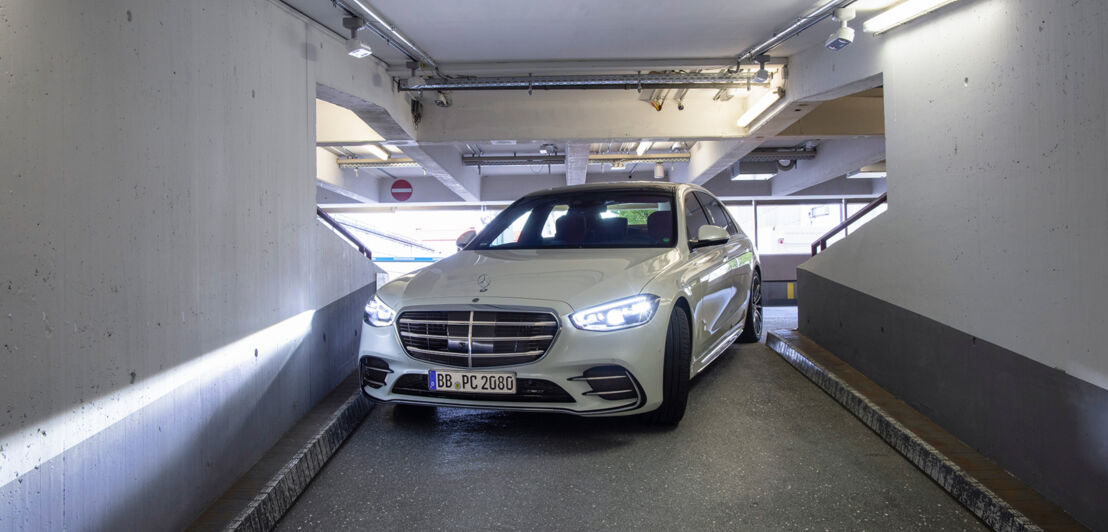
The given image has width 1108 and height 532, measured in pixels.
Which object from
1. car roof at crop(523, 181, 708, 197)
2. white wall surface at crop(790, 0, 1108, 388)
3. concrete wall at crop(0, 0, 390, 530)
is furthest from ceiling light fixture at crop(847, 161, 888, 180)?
concrete wall at crop(0, 0, 390, 530)

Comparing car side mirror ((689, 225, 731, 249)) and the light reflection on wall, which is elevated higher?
car side mirror ((689, 225, 731, 249))

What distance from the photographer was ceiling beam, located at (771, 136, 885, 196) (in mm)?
10375

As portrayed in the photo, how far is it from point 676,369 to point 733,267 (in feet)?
5.64

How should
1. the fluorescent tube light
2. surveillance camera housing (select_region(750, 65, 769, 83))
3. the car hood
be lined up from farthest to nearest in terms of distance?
the fluorescent tube light
surveillance camera housing (select_region(750, 65, 769, 83))
the car hood

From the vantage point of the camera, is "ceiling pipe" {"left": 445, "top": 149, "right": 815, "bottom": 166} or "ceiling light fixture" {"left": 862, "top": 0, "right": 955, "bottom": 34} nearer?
"ceiling light fixture" {"left": 862, "top": 0, "right": 955, "bottom": 34}

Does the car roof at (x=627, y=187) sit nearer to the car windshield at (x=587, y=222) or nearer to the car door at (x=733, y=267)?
the car windshield at (x=587, y=222)

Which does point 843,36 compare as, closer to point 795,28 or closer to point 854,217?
point 795,28

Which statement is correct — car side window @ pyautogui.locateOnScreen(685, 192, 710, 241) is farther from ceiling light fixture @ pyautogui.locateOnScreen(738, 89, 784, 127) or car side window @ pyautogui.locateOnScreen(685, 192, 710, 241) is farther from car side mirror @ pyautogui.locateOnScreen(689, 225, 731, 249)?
ceiling light fixture @ pyautogui.locateOnScreen(738, 89, 784, 127)

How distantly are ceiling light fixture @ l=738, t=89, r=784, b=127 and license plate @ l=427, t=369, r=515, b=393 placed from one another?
15.4 feet

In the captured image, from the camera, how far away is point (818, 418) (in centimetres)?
382

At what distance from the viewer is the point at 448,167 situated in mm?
10594

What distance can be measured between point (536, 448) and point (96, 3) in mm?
2702

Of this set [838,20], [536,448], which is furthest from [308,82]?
[838,20]

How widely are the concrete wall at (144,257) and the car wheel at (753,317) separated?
394 centimetres
